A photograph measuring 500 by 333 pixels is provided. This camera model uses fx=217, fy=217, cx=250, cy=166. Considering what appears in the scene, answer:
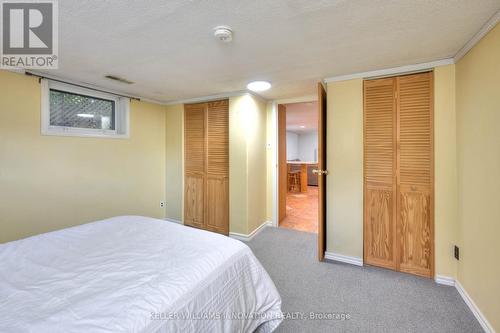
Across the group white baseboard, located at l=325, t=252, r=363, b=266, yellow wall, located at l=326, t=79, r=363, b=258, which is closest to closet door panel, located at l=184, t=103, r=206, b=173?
yellow wall, located at l=326, t=79, r=363, b=258

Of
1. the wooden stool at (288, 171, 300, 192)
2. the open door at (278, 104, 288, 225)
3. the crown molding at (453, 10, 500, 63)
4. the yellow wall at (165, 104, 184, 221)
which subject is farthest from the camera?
the wooden stool at (288, 171, 300, 192)

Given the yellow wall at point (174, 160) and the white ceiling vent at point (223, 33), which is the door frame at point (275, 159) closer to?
the yellow wall at point (174, 160)

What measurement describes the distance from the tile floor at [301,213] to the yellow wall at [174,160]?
75.7 inches

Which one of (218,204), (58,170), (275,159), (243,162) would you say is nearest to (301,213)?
(275,159)

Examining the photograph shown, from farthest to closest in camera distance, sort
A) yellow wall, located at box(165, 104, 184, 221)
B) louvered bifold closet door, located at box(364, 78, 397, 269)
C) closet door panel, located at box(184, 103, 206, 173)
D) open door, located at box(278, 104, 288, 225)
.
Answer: open door, located at box(278, 104, 288, 225) → yellow wall, located at box(165, 104, 184, 221) → closet door panel, located at box(184, 103, 206, 173) → louvered bifold closet door, located at box(364, 78, 397, 269)

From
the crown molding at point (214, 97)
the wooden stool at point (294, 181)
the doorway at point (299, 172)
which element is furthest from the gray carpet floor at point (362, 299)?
the wooden stool at point (294, 181)

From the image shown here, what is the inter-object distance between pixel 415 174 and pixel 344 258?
3.99 feet

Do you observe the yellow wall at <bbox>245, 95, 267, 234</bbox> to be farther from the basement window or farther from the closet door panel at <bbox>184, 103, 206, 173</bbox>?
the basement window

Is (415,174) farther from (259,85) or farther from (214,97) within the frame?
(214,97)

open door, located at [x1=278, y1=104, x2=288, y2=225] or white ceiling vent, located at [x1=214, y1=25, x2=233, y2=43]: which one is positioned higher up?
white ceiling vent, located at [x1=214, y1=25, x2=233, y2=43]

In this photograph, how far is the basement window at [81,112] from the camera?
2.50 meters

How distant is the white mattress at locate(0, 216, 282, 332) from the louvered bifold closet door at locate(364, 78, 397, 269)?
1502 millimetres

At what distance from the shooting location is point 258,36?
1.66m

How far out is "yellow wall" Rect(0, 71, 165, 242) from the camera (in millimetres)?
2191
